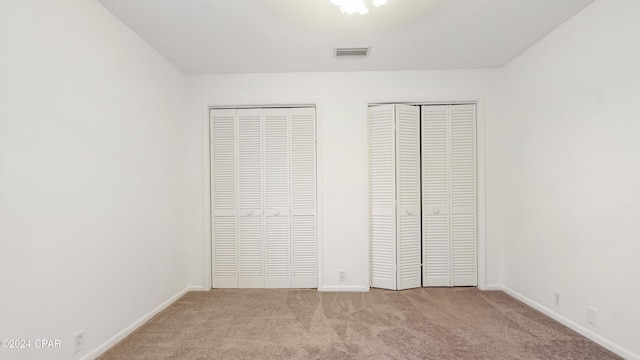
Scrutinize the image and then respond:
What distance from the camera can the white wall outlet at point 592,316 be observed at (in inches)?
79.8

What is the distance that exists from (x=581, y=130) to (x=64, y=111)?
3715mm

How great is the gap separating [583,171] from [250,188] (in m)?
3.12

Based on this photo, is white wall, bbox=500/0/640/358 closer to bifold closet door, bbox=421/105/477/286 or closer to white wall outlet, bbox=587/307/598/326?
white wall outlet, bbox=587/307/598/326

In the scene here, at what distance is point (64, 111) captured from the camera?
169 cm

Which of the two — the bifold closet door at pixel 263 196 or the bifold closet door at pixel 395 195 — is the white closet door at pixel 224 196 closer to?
the bifold closet door at pixel 263 196

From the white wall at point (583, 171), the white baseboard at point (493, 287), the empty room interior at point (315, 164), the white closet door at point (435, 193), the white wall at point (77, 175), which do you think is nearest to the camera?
the white wall at point (77, 175)

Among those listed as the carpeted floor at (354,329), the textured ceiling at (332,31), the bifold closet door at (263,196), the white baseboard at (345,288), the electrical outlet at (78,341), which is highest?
the textured ceiling at (332,31)

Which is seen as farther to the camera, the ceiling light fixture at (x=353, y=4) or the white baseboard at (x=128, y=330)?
the white baseboard at (x=128, y=330)

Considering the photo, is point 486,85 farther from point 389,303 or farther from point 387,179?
point 389,303

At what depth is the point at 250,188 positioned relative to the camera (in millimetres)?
3223

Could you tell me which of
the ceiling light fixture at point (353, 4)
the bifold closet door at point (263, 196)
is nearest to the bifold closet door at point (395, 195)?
the bifold closet door at point (263, 196)

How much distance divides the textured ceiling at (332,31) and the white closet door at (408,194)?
63 centimetres

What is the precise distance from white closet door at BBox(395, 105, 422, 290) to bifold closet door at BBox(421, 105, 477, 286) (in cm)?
9

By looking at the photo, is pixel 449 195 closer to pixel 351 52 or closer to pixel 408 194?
pixel 408 194
